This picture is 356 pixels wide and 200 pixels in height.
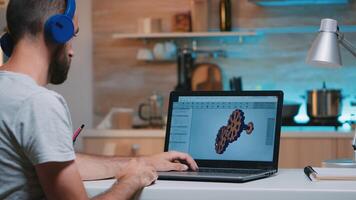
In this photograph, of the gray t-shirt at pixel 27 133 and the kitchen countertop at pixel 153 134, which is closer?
the gray t-shirt at pixel 27 133

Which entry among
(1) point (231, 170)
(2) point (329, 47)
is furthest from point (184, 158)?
(2) point (329, 47)

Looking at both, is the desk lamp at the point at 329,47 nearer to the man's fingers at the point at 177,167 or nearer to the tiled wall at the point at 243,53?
the man's fingers at the point at 177,167

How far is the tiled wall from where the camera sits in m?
5.07

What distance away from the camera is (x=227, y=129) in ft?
6.91

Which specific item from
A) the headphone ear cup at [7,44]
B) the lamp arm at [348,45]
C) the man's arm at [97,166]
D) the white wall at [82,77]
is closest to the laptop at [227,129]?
the man's arm at [97,166]

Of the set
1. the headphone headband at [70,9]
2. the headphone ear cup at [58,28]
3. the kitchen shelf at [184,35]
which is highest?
the kitchen shelf at [184,35]

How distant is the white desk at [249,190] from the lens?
1616 millimetres

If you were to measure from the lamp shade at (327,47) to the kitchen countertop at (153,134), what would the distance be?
2.32 m

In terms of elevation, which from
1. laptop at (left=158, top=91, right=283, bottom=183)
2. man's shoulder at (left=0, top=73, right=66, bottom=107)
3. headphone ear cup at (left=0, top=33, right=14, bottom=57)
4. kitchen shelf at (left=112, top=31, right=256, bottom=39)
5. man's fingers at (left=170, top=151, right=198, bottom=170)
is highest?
kitchen shelf at (left=112, top=31, right=256, bottom=39)

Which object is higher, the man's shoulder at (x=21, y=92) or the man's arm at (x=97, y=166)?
the man's shoulder at (x=21, y=92)

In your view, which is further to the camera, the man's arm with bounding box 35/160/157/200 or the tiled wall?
the tiled wall

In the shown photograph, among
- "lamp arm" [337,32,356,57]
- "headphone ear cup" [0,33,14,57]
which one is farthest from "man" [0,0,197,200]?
"lamp arm" [337,32,356,57]

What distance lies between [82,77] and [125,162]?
332 cm

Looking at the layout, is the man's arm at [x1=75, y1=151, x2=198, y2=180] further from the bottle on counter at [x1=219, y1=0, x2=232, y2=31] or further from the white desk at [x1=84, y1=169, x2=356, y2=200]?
the bottle on counter at [x1=219, y1=0, x2=232, y2=31]
